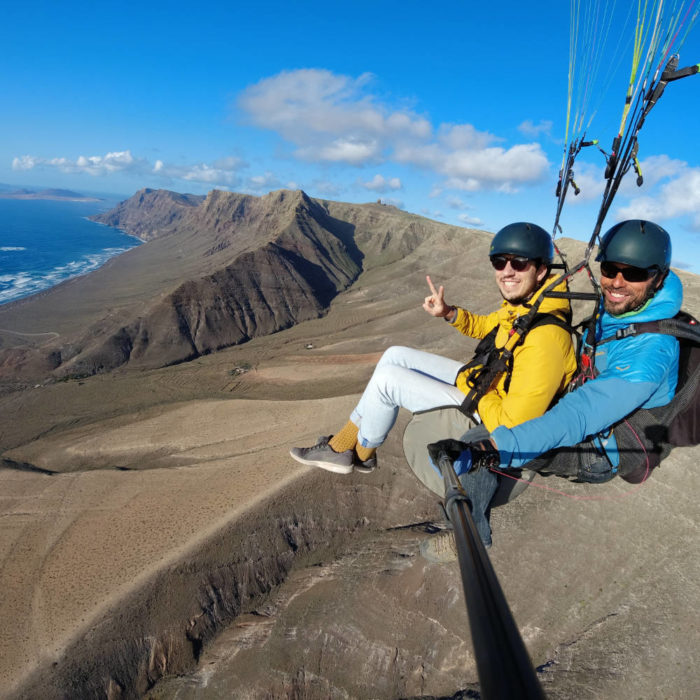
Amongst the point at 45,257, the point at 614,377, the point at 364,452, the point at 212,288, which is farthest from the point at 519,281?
the point at 45,257

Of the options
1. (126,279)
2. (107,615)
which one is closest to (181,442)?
(107,615)

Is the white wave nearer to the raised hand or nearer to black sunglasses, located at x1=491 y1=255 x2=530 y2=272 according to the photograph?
the raised hand

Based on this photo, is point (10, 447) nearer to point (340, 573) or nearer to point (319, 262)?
point (340, 573)

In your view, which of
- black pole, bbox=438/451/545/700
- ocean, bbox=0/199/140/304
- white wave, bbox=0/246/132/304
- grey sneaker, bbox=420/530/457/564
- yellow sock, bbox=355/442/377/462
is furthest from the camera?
ocean, bbox=0/199/140/304

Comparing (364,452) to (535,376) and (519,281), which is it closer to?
(535,376)

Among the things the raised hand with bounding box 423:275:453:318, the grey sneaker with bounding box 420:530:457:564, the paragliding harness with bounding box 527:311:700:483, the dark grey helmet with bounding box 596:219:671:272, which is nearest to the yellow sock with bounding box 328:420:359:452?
the raised hand with bounding box 423:275:453:318

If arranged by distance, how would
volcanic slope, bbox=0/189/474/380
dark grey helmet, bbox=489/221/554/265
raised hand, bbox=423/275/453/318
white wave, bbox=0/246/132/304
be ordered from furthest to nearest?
white wave, bbox=0/246/132/304 < volcanic slope, bbox=0/189/474/380 < raised hand, bbox=423/275/453/318 < dark grey helmet, bbox=489/221/554/265

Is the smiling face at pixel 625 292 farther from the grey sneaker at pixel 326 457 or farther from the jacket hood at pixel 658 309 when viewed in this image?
the grey sneaker at pixel 326 457
